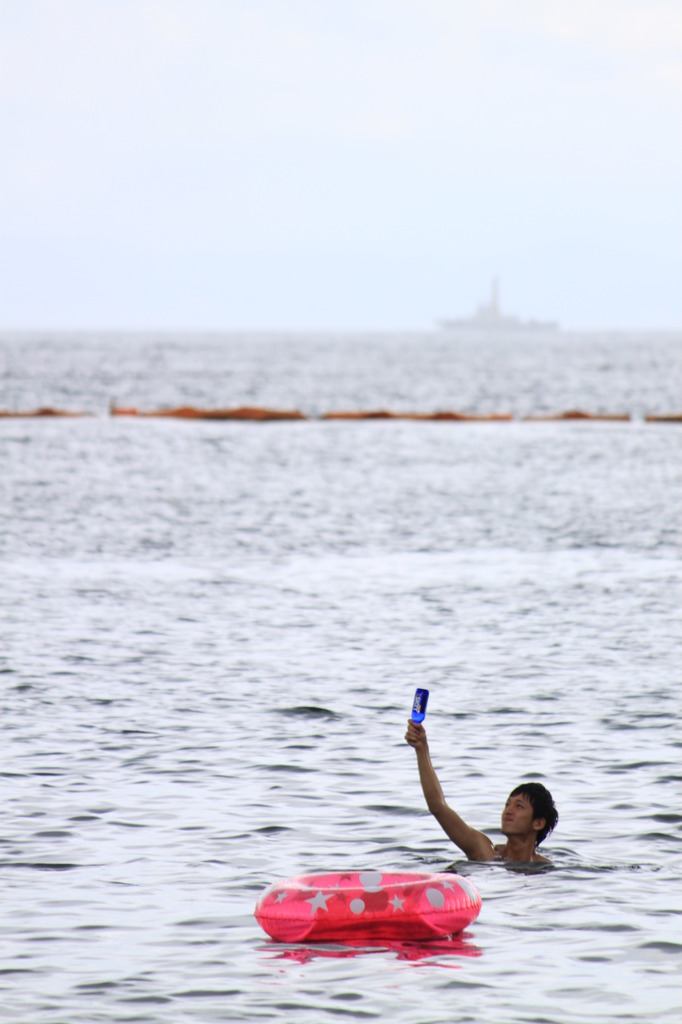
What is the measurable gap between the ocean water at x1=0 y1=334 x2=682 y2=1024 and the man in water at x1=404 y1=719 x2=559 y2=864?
17 cm

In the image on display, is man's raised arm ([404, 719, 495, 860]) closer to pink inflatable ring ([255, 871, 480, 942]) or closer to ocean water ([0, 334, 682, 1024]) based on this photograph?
ocean water ([0, 334, 682, 1024])

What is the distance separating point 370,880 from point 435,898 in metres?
0.42

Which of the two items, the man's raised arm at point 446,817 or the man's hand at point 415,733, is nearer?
the man's hand at point 415,733

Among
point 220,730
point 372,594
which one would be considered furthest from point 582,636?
point 220,730

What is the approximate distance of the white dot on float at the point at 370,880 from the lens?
9680 millimetres

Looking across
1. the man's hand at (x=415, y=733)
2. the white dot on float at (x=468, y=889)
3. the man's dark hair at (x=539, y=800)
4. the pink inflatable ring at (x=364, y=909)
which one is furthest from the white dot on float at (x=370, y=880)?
the man's dark hair at (x=539, y=800)

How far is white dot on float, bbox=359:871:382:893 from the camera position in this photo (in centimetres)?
968

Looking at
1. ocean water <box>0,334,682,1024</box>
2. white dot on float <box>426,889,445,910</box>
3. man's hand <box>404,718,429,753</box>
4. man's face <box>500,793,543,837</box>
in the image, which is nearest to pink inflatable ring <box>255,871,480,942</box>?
white dot on float <box>426,889,445,910</box>

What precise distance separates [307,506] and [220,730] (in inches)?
1021

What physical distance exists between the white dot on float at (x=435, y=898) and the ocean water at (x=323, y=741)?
1.04 feet

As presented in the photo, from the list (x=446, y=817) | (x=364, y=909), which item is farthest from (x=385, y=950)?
(x=446, y=817)

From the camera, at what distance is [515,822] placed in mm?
11516

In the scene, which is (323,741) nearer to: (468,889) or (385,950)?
(468,889)

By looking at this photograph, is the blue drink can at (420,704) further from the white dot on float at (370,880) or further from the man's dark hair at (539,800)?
the man's dark hair at (539,800)
